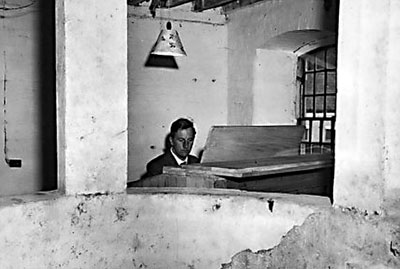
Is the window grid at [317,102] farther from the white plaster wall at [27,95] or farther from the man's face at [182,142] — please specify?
the white plaster wall at [27,95]

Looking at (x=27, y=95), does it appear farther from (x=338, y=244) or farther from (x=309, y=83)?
(x=338, y=244)

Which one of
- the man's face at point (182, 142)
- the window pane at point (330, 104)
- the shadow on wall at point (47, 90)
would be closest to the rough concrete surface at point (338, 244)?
the man's face at point (182, 142)

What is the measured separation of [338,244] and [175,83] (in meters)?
4.05

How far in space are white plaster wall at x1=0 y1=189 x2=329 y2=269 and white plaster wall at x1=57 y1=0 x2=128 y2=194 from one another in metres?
0.11

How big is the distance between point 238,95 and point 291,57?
731 mm

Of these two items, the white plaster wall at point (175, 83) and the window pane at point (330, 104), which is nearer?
the window pane at point (330, 104)

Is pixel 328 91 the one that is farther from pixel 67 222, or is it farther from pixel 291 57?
pixel 67 222

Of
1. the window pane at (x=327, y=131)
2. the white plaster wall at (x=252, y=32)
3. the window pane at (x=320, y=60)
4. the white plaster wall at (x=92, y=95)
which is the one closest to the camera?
the white plaster wall at (x=92, y=95)

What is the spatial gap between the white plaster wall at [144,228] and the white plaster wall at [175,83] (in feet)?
10.7

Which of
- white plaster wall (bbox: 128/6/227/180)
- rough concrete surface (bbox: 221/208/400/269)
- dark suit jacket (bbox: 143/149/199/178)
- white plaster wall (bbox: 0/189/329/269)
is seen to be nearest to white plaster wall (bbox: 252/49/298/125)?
white plaster wall (bbox: 128/6/227/180)

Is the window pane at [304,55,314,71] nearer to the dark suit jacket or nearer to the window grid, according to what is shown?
the window grid

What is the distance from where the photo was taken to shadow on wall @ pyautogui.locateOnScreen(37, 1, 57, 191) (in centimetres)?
474

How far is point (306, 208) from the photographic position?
1763mm

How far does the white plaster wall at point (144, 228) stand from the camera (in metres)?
1.76
